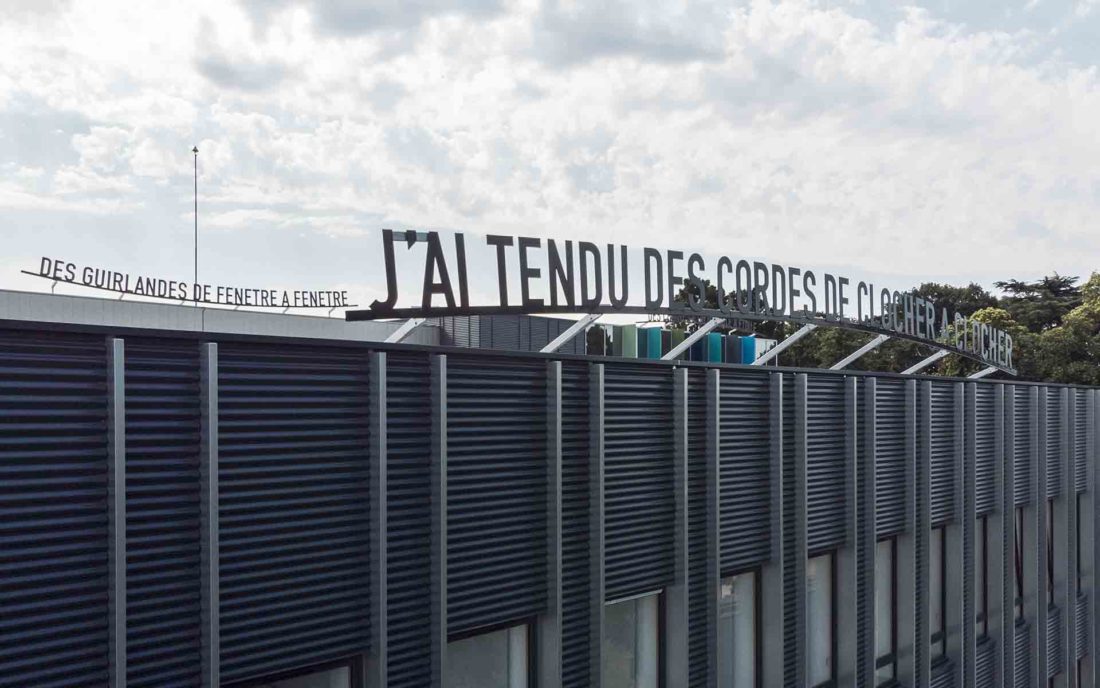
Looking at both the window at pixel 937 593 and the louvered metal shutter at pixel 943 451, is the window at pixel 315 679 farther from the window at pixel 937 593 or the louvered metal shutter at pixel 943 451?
the window at pixel 937 593

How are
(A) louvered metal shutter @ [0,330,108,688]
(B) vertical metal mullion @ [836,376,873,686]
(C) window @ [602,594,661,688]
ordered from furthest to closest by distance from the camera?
(B) vertical metal mullion @ [836,376,873,686] < (C) window @ [602,594,661,688] < (A) louvered metal shutter @ [0,330,108,688]

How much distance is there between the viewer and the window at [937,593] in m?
18.9

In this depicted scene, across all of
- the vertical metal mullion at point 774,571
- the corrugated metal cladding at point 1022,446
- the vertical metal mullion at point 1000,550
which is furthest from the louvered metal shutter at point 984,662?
the vertical metal mullion at point 774,571

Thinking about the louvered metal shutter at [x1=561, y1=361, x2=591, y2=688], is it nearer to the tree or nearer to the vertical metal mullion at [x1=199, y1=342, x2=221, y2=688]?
the vertical metal mullion at [x1=199, y1=342, x2=221, y2=688]

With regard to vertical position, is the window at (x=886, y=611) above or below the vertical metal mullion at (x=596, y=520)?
below

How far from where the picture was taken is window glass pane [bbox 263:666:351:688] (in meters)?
7.84

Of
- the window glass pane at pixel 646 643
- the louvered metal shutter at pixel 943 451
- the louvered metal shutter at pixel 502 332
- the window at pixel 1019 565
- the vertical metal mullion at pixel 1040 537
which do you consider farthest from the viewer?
the louvered metal shutter at pixel 502 332

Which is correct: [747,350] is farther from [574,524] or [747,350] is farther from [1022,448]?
[574,524]

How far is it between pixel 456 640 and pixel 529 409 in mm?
2335

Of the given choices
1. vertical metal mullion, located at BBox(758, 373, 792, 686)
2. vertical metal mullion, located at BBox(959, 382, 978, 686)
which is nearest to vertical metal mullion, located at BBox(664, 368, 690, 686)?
vertical metal mullion, located at BBox(758, 373, 792, 686)

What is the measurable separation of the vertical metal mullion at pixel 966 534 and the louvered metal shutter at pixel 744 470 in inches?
297

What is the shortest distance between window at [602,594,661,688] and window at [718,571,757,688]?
1145 mm

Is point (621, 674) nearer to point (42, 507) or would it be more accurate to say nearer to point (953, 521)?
point (42, 507)

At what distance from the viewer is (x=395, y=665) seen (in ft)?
27.2
